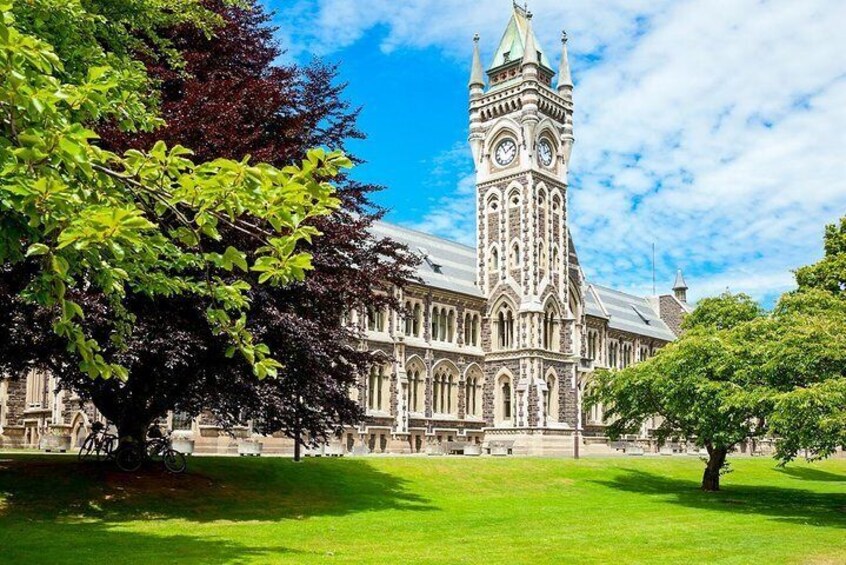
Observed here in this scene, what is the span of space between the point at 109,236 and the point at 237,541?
38.8 ft

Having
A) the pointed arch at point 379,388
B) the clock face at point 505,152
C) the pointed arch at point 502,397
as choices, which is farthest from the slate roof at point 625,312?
the pointed arch at point 379,388

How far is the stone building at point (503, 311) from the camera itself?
5475 cm

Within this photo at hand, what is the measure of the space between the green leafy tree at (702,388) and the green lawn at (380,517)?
2643 mm

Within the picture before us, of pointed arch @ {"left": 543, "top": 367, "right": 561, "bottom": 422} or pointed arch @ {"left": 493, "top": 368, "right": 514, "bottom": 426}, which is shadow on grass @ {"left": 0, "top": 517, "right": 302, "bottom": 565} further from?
pointed arch @ {"left": 543, "top": 367, "right": 561, "bottom": 422}

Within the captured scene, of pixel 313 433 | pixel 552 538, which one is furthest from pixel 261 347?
pixel 313 433

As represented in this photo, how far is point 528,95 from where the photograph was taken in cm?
6141

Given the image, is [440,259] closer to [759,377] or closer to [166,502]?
[759,377]

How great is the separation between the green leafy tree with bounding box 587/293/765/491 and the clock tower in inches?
715

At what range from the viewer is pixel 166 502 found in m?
21.6

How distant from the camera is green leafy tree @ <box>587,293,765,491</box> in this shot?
1142 inches

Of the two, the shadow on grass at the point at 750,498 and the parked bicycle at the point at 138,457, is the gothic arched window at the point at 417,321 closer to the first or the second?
the shadow on grass at the point at 750,498

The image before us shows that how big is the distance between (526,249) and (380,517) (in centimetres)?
3905

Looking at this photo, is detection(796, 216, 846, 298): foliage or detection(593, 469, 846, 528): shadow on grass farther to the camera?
detection(796, 216, 846, 298): foliage

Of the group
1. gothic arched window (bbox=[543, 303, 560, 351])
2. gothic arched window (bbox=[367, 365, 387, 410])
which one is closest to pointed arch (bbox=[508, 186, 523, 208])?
gothic arched window (bbox=[543, 303, 560, 351])
